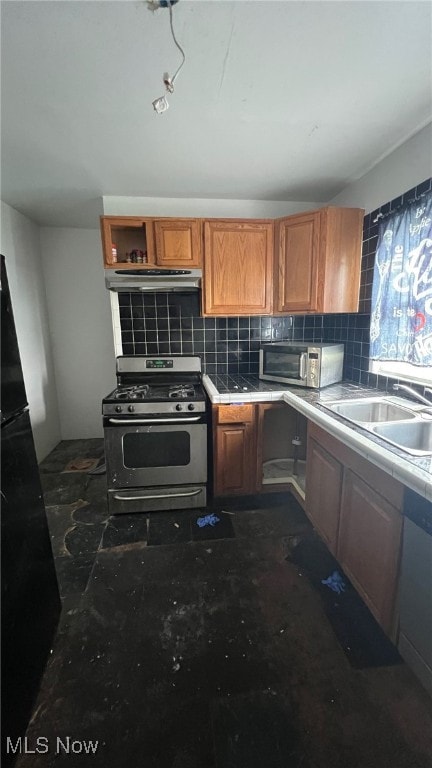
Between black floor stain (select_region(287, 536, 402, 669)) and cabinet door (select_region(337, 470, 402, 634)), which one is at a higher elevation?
cabinet door (select_region(337, 470, 402, 634))

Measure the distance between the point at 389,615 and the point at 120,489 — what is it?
1.68 meters

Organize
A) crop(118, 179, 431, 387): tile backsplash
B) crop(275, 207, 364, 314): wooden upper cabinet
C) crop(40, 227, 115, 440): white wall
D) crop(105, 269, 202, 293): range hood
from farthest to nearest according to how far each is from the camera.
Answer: crop(40, 227, 115, 440): white wall < crop(118, 179, 431, 387): tile backsplash < crop(105, 269, 202, 293): range hood < crop(275, 207, 364, 314): wooden upper cabinet

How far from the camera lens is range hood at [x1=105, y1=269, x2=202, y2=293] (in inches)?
81.1

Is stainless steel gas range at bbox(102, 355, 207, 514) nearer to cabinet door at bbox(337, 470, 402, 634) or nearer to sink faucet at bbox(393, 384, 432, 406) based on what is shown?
cabinet door at bbox(337, 470, 402, 634)

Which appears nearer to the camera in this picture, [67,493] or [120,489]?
[120,489]

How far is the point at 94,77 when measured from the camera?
117 cm

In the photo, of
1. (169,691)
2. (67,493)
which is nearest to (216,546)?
(169,691)

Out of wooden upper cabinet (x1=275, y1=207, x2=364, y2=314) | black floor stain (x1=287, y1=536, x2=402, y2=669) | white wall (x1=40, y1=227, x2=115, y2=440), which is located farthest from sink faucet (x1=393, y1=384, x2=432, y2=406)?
white wall (x1=40, y1=227, x2=115, y2=440)

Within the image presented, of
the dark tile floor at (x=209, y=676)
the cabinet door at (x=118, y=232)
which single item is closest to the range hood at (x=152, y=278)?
the cabinet door at (x=118, y=232)

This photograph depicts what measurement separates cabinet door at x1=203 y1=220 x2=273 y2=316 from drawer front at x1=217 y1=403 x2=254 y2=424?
779 mm

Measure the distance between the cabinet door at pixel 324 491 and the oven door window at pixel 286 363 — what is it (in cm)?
58

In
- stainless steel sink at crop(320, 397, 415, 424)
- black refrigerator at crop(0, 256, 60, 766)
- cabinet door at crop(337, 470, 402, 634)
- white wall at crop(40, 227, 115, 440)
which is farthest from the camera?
white wall at crop(40, 227, 115, 440)

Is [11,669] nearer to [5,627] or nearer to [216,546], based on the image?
[5,627]

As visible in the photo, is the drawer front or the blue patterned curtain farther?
the drawer front
